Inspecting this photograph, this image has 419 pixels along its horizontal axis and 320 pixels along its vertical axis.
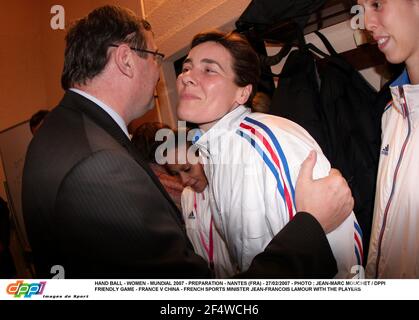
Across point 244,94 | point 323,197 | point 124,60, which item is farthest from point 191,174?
point 323,197

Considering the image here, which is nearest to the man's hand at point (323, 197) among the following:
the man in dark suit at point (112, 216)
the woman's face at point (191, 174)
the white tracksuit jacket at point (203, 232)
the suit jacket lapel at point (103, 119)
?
the man in dark suit at point (112, 216)

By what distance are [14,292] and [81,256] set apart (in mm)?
107

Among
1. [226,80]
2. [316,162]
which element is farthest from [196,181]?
[316,162]

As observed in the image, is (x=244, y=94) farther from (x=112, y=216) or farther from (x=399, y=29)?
(x=112, y=216)

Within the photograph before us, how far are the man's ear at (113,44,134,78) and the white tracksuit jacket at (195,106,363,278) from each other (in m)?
0.23

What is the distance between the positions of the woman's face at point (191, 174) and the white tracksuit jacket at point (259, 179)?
1.25ft

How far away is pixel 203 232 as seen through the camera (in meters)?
1.01

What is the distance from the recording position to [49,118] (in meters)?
0.61

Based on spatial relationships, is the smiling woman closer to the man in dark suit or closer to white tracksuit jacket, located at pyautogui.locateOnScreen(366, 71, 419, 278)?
the man in dark suit

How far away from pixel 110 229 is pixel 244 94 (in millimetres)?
510

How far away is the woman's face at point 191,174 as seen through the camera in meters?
1.17

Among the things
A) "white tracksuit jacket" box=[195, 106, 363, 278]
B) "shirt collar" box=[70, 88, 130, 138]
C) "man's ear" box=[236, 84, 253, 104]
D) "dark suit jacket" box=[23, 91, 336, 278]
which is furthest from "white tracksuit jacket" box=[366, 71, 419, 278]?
"shirt collar" box=[70, 88, 130, 138]

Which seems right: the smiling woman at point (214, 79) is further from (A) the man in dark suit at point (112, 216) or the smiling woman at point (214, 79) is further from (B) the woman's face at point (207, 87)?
(A) the man in dark suit at point (112, 216)
